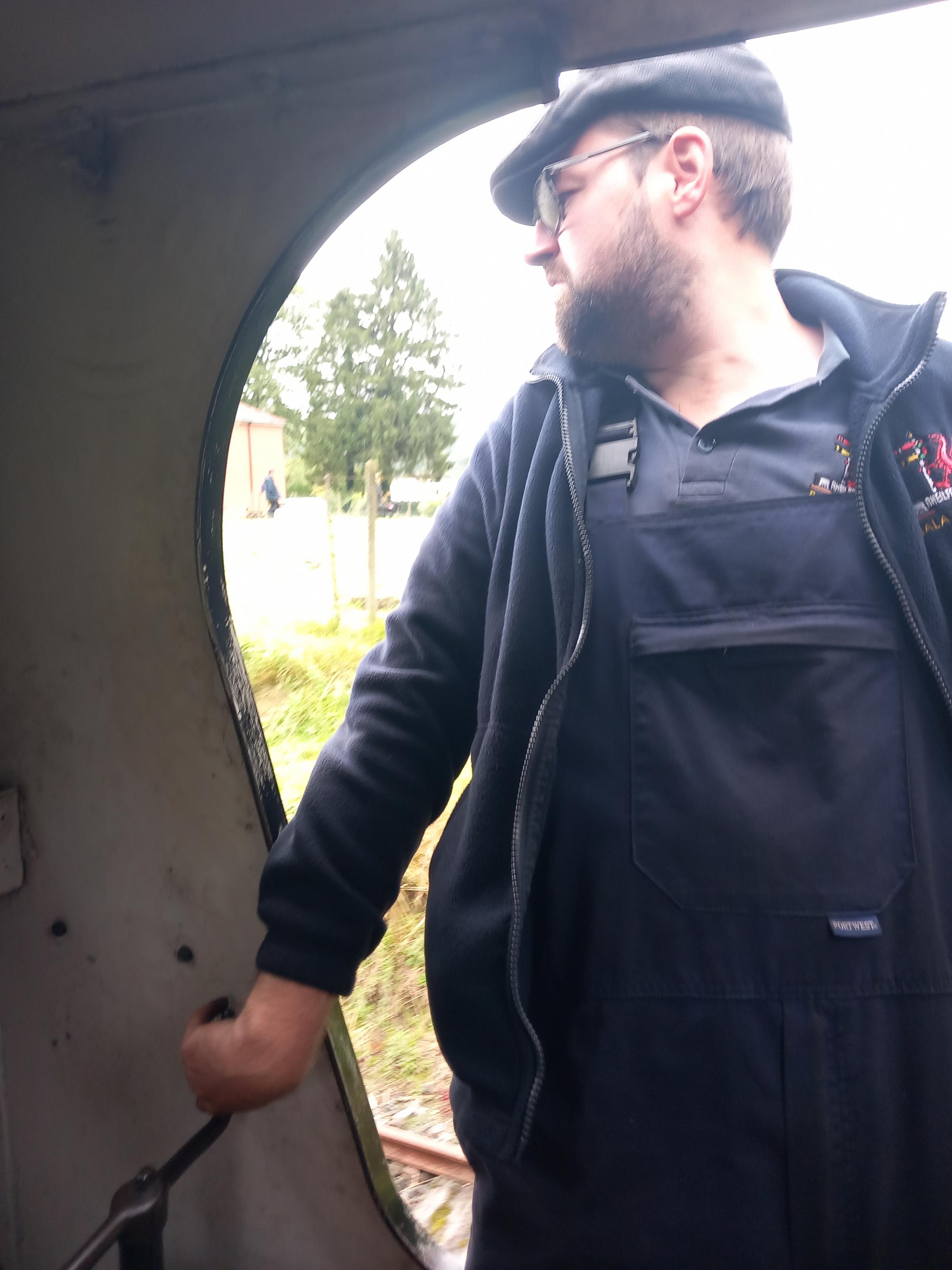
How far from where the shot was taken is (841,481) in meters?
0.88

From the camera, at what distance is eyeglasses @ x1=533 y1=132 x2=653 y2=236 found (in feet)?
3.35

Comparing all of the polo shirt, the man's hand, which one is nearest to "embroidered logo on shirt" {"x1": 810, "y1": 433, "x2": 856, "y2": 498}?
the polo shirt

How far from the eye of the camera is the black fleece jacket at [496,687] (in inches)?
33.4

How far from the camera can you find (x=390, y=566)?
1.49 metres

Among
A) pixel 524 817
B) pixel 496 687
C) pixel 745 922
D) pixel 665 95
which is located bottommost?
pixel 745 922

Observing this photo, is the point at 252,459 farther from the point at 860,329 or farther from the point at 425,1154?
the point at 425,1154

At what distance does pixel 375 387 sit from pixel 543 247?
24.6 inches

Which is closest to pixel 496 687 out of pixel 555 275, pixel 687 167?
pixel 555 275

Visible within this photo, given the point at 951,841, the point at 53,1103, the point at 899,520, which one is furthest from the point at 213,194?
the point at 53,1103

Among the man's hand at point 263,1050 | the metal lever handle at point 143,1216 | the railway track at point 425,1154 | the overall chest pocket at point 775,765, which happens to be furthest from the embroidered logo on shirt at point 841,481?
the railway track at point 425,1154

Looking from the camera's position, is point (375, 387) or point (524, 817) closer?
point (524, 817)

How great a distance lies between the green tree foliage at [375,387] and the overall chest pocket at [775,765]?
2.46ft

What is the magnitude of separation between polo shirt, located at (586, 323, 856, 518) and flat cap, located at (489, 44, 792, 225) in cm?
34

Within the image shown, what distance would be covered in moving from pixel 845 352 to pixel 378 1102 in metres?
1.81
